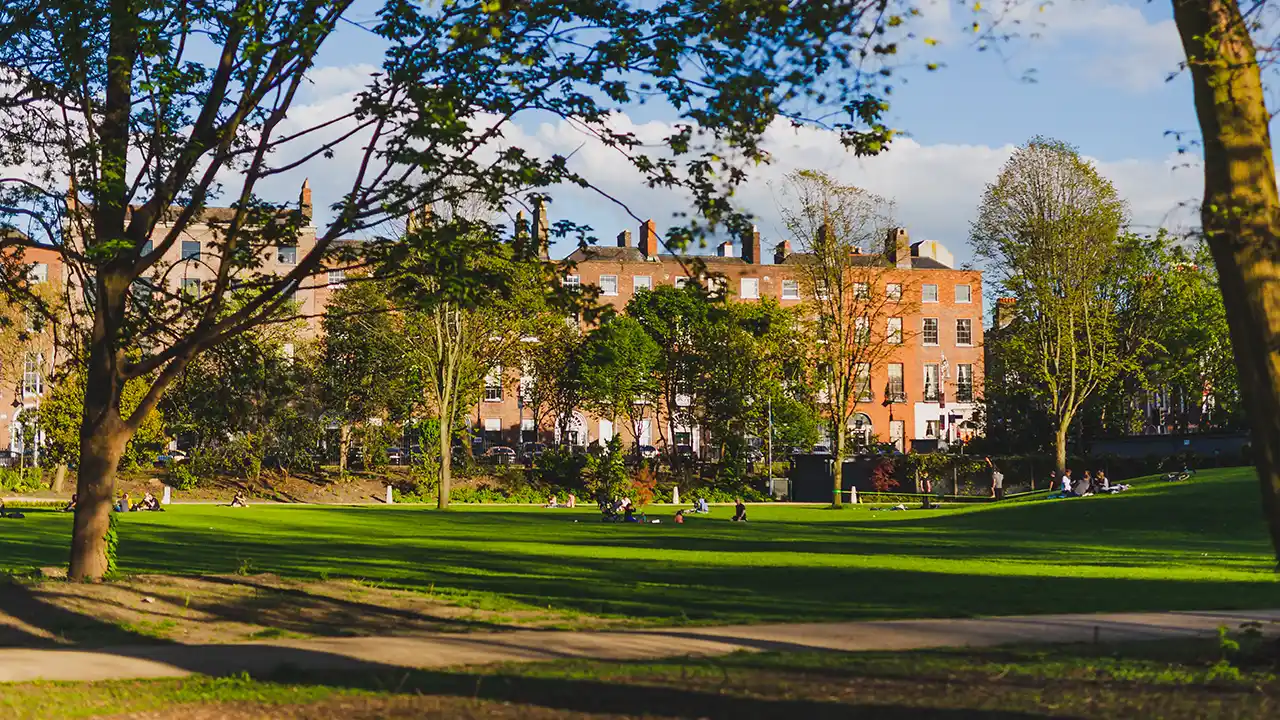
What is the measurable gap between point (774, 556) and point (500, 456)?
55159 mm

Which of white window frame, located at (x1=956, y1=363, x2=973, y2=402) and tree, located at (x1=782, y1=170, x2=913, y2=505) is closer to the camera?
tree, located at (x1=782, y1=170, x2=913, y2=505)

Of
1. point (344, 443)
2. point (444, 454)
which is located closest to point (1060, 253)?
point (444, 454)

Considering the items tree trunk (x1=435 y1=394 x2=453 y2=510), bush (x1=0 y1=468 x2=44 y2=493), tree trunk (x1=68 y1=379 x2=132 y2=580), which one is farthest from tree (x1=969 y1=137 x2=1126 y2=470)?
tree trunk (x1=68 y1=379 x2=132 y2=580)

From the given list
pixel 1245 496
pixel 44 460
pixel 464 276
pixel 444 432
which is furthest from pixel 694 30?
pixel 44 460

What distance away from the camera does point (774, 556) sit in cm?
2606

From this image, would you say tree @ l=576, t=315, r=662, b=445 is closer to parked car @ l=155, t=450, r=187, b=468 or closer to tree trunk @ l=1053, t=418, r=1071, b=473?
parked car @ l=155, t=450, r=187, b=468

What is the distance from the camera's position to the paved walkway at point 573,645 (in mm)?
11234

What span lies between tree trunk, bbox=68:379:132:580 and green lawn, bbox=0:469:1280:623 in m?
2.46

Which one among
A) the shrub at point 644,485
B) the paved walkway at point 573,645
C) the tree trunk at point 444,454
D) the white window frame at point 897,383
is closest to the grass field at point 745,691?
the paved walkway at point 573,645

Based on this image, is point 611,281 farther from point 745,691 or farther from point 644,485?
point 745,691

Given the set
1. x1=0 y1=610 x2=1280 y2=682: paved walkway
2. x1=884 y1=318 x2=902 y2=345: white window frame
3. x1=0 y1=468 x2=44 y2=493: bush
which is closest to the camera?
x1=0 y1=610 x2=1280 y2=682: paved walkway

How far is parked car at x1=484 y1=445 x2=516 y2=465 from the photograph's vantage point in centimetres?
7594

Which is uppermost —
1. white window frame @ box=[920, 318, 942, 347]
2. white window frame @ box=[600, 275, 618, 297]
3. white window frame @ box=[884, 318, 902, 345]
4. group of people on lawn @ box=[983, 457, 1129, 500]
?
white window frame @ box=[600, 275, 618, 297]

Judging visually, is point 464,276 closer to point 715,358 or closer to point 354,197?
point 354,197
